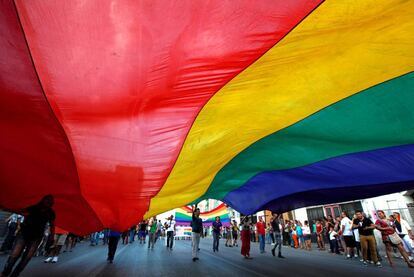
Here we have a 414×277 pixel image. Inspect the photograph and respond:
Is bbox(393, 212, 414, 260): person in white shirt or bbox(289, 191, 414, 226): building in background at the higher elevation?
bbox(289, 191, 414, 226): building in background

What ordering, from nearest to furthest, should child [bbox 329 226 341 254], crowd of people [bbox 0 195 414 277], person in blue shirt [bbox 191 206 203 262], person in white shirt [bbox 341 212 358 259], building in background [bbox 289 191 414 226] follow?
crowd of people [bbox 0 195 414 277], person in blue shirt [bbox 191 206 203 262], person in white shirt [bbox 341 212 358 259], child [bbox 329 226 341 254], building in background [bbox 289 191 414 226]

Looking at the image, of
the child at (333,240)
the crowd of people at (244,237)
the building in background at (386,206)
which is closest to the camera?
the crowd of people at (244,237)

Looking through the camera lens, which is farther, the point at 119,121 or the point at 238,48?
the point at 119,121

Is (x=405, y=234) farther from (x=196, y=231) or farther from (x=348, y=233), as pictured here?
(x=196, y=231)

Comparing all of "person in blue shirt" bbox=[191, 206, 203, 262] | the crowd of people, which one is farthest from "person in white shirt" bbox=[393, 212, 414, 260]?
"person in blue shirt" bbox=[191, 206, 203, 262]

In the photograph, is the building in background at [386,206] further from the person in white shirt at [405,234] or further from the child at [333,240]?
the person in white shirt at [405,234]

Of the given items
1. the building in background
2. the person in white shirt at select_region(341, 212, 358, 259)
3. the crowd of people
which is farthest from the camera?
the building in background

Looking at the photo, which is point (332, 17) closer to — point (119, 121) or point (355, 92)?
point (355, 92)

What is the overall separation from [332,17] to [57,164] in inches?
144

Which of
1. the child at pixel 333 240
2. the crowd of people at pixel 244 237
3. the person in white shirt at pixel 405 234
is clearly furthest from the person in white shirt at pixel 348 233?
the child at pixel 333 240

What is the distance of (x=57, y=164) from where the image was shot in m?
Answer: 3.30

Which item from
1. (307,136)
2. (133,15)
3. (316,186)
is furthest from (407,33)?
(316,186)

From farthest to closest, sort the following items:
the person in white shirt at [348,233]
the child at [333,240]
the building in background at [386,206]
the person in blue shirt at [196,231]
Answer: the building in background at [386,206] → the child at [333,240] → the person in white shirt at [348,233] → the person in blue shirt at [196,231]

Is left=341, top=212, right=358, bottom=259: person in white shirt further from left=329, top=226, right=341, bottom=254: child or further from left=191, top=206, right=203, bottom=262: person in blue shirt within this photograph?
left=191, top=206, right=203, bottom=262: person in blue shirt
